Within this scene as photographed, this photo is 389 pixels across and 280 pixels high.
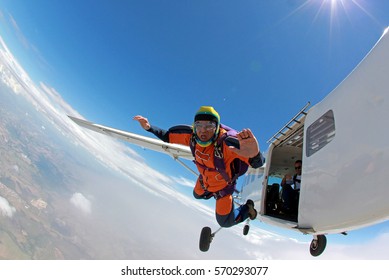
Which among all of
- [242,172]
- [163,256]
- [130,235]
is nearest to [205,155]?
[242,172]

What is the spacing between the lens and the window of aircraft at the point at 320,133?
3.63 m

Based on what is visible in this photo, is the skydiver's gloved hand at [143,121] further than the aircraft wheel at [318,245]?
No

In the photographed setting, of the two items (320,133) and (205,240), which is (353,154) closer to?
(320,133)

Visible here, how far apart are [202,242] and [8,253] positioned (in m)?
102

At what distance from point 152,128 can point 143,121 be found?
0.22 meters

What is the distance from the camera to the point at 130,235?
16138 centimetres

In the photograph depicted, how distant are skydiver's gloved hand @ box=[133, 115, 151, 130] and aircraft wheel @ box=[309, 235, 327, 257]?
4.42m

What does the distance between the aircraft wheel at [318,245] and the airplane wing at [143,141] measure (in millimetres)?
5014

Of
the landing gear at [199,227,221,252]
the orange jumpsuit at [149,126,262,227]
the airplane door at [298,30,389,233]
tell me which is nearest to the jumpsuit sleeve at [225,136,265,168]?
the orange jumpsuit at [149,126,262,227]

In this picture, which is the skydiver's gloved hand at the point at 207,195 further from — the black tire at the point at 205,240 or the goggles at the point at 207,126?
the goggles at the point at 207,126

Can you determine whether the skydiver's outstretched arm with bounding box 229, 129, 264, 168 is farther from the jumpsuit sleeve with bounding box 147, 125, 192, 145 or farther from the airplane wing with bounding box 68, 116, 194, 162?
the airplane wing with bounding box 68, 116, 194, 162

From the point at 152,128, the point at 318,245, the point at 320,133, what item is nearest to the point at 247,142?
the point at 320,133

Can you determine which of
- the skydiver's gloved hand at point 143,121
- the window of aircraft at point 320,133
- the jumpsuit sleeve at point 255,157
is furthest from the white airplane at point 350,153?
the skydiver's gloved hand at point 143,121

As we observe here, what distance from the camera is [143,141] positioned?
9.38 m
